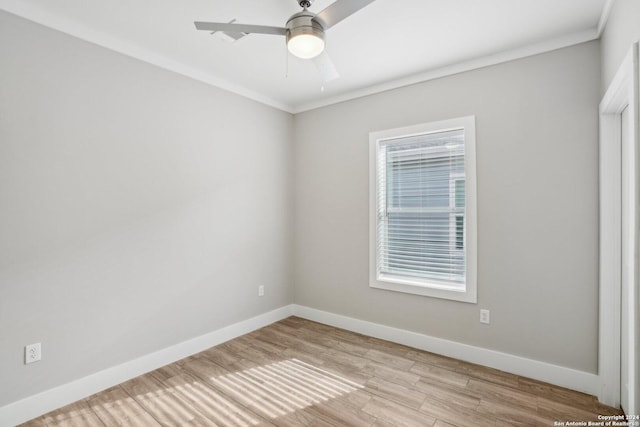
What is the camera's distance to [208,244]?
122 inches

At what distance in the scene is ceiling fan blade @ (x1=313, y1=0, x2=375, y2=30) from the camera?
155 cm

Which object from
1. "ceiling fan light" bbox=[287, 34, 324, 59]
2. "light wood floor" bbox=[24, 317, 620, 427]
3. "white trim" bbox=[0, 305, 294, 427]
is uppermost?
"ceiling fan light" bbox=[287, 34, 324, 59]

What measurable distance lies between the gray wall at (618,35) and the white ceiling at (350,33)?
0.17 metres

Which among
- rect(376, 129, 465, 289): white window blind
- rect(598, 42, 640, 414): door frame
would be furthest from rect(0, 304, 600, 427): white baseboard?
rect(376, 129, 465, 289): white window blind

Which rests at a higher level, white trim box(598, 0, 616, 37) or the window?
white trim box(598, 0, 616, 37)

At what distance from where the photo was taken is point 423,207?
10.3ft

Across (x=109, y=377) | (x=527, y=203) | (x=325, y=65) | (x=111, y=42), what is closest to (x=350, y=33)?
(x=325, y=65)

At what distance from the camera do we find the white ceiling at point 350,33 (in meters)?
2.05

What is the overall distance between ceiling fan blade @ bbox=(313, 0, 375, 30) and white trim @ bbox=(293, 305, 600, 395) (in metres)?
2.74

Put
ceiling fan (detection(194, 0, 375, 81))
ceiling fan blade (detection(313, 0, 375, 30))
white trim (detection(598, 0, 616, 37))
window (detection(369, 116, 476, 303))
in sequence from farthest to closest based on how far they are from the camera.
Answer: window (detection(369, 116, 476, 303)) → white trim (detection(598, 0, 616, 37)) → ceiling fan (detection(194, 0, 375, 81)) → ceiling fan blade (detection(313, 0, 375, 30))

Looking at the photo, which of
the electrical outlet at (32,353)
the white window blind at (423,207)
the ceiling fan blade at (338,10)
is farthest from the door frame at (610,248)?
the electrical outlet at (32,353)

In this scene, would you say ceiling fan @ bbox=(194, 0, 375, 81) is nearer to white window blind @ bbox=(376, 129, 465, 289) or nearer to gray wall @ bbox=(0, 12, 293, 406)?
gray wall @ bbox=(0, 12, 293, 406)

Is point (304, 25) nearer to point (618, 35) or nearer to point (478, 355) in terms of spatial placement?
point (618, 35)

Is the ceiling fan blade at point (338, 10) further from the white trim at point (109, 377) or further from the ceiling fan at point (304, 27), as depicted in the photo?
the white trim at point (109, 377)
